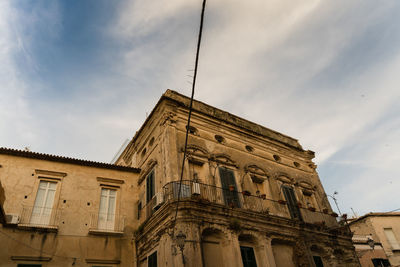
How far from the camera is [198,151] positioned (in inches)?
562

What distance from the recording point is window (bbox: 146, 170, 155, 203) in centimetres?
1382

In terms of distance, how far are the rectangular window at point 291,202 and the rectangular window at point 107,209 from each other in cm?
899

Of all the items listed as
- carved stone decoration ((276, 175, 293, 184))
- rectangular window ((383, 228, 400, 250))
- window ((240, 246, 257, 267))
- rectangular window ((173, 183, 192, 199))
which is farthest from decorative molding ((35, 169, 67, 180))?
rectangular window ((383, 228, 400, 250))

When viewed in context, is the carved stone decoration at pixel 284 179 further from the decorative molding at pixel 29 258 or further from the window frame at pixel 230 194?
the decorative molding at pixel 29 258

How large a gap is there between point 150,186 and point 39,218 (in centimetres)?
482

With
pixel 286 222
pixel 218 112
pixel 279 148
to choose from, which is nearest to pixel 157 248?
pixel 286 222

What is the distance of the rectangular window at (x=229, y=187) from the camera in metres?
13.4

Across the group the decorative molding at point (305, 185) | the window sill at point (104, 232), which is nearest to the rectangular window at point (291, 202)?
the decorative molding at point (305, 185)

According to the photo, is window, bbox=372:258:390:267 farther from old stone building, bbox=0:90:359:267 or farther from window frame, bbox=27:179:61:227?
window frame, bbox=27:179:61:227

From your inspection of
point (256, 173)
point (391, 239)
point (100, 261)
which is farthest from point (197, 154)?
point (391, 239)

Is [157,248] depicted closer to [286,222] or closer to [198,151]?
[198,151]

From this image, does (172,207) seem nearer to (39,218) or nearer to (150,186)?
(150,186)

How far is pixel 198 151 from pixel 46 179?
280 inches

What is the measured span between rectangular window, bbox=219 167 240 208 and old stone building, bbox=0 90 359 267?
2.0 inches
